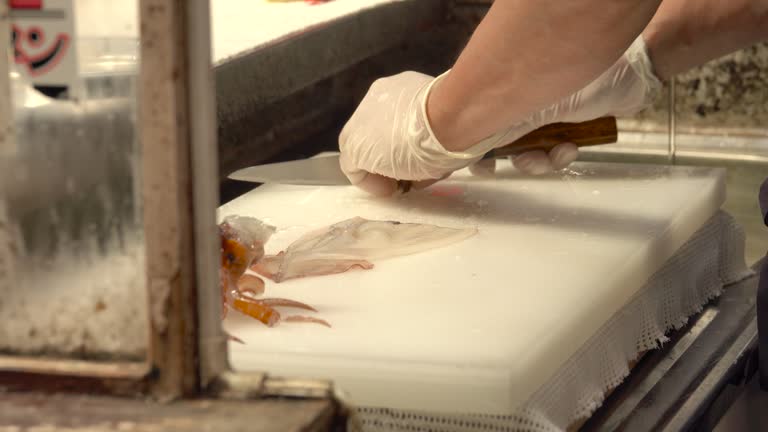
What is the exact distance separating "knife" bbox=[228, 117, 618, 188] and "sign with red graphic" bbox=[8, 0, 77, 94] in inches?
43.3

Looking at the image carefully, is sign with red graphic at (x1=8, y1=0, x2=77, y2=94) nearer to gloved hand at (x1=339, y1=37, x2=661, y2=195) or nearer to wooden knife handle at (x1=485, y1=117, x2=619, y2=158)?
gloved hand at (x1=339, y1=37, x2=661, y2=195)

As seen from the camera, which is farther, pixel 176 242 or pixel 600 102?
pixel 600 102

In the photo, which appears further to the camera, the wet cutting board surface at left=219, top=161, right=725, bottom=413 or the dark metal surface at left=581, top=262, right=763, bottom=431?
the dark metal surface at left=581, top=262, right=763, bottom=431

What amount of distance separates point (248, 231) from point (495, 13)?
1.46 ft

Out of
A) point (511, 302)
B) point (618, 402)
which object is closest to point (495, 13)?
point (511, 302)

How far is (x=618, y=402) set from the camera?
136cm

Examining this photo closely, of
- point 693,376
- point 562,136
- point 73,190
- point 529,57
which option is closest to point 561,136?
point 562,136

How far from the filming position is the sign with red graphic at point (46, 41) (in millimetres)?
705

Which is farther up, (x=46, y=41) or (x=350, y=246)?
(x=46, y=41)

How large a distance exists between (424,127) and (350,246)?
0.26 m

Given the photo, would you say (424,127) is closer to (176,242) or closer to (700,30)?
(700,30)

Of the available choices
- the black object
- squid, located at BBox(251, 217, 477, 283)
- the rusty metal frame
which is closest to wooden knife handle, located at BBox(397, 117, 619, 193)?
squid, located at BBox(251, 217, 477, 283)

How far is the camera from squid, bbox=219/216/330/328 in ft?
4.11

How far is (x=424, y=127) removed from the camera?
167 centimetres
